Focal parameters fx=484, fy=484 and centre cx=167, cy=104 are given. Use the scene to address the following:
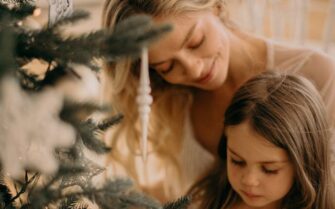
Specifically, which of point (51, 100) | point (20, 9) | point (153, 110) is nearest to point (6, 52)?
point (51, 100)

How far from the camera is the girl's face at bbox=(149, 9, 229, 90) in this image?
1.15m

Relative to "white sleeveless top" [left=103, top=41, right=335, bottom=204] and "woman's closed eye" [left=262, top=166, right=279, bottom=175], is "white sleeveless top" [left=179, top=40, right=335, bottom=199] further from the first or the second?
"woman's closed eye" [left=262, top=166, right=279, bottom=175]

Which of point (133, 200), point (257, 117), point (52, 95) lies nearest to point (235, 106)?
point (257, 117)

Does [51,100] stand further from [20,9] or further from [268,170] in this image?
[268,170]

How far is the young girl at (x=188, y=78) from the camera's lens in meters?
1.16

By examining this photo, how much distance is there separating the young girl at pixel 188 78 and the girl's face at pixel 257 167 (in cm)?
23

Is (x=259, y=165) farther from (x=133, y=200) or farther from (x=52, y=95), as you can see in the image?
(x=52, y=95)

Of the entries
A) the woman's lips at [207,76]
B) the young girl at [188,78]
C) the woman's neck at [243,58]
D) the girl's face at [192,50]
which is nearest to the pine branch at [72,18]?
the young girl at [188,78]

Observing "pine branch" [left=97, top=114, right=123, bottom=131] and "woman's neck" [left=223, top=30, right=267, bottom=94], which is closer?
"pine branch" [left=97, top=114, right=123, bottom=131]

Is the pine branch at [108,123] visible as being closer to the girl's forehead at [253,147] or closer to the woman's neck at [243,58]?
the girl's forehead at [253,147]

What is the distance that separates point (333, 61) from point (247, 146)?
479mm

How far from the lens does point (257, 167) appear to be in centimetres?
100

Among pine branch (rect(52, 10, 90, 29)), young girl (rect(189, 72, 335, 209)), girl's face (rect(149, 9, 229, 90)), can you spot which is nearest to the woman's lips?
girl's face (rect(149, 9, 229, 90))

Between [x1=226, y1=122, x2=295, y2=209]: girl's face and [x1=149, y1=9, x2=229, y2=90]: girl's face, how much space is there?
22cm
